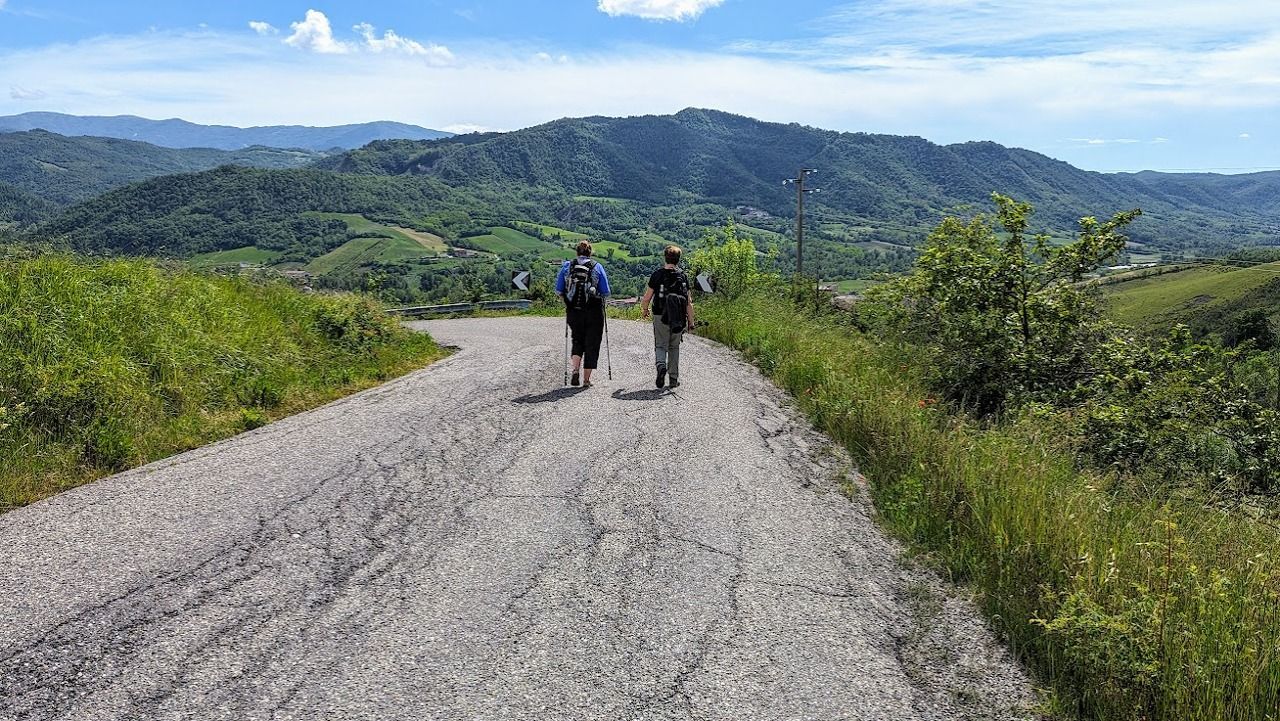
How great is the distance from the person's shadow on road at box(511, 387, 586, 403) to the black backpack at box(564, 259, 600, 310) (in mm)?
1166

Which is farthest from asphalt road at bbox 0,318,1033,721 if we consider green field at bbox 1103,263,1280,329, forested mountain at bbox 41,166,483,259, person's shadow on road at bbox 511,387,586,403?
forested mountain at bbox 41,166,483,259

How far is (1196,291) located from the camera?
108 metres

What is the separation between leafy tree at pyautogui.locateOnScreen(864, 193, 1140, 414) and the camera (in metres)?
10.9

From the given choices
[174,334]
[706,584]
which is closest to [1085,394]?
[706,584]

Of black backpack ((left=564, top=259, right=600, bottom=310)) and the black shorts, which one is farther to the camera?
the black shorts

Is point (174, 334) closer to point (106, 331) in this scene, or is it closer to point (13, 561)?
point (106, 331)

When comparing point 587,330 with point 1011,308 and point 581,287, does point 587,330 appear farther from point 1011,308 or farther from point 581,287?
point 1011,308

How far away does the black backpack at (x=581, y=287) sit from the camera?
402 inches

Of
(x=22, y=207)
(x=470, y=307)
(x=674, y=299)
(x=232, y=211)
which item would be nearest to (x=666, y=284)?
(x=674, y=299)

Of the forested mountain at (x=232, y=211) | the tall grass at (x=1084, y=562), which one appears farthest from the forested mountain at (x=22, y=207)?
the tall grass at (x=1084, y=562)

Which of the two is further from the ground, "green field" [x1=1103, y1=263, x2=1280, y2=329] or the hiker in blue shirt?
the hiker in blue shirt

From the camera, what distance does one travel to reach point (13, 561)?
14.2 feet

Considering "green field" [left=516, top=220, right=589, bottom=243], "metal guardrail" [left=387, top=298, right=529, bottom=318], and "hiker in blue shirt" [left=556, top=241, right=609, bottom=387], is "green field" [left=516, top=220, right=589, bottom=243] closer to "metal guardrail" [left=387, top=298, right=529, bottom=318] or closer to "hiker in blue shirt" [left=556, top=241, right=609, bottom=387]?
"metal guardrail" [left=387, top=298, right=529, bottom=318]

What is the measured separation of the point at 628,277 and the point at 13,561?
10915cm
